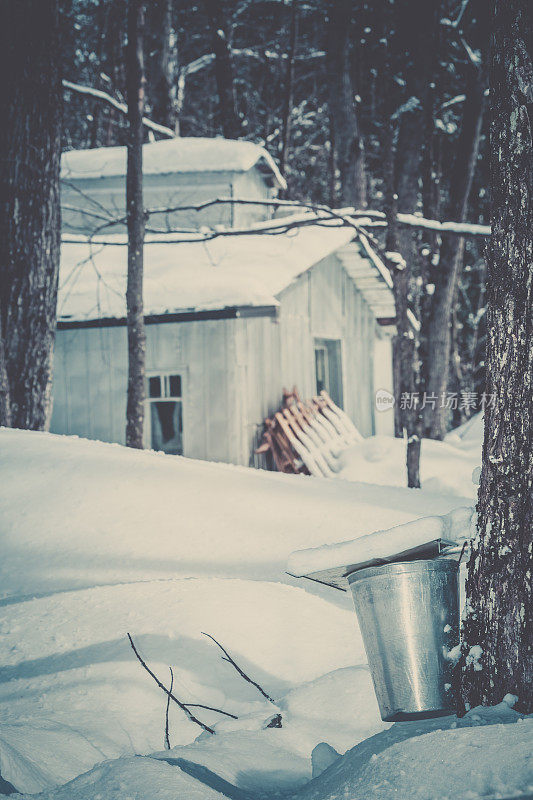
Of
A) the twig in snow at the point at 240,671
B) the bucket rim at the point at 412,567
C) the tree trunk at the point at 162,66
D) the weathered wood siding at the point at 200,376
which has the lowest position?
the twig in snow at the point at 240,671

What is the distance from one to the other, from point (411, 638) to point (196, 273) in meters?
10.1

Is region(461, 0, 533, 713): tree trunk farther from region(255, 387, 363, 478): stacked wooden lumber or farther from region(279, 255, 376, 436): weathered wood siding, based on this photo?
region(279, 255, 376, 436): weathered wood siding

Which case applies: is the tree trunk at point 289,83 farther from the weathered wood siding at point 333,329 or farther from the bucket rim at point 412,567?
the bucket rim at point 412,567

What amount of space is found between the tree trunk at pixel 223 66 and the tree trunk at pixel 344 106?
4.00m

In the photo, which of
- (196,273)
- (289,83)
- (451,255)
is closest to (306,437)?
(196,273)

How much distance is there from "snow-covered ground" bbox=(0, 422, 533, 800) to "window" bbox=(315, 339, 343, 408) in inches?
373

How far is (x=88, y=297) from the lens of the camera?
1254cm

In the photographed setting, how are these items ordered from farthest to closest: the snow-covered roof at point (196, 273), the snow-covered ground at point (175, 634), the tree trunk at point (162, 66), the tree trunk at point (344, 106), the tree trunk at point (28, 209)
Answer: the tree trunk at point (162, 66), the tree trunk at point (344, 106), the snow-covered roof at point (196, 273), the tree trunk at point (28, 209), the snow-covered ground at point (175, 634)

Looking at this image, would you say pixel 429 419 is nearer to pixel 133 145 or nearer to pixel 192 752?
pixel 133 145

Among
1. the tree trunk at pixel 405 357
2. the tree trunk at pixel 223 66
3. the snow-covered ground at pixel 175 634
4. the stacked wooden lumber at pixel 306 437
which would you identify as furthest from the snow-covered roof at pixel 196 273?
the tree trunk at pixel 223 66

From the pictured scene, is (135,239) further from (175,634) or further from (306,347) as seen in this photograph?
(175,634)

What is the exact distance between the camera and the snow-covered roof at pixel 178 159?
16.5 meters

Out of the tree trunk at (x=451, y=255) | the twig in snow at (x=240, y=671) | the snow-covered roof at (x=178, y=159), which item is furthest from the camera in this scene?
the tree trunk at (x=451, y=255)

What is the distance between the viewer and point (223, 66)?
72.2 ft
